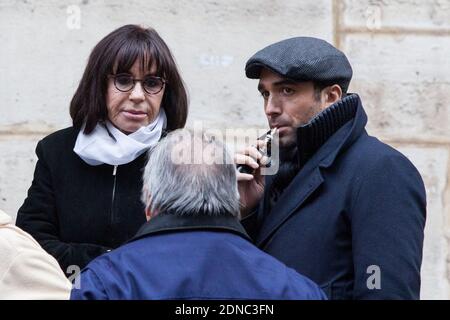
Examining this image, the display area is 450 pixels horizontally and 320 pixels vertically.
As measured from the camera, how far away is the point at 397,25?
5438 millimetres

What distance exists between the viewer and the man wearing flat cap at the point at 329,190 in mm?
3338

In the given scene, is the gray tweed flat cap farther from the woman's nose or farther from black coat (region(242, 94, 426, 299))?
the woman's nose

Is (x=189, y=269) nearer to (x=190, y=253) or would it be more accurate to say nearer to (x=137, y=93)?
(x=190, y=253)

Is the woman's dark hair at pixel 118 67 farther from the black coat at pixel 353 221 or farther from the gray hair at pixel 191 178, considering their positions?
the gray hair at pixel 191 178

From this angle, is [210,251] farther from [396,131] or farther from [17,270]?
[396,131]

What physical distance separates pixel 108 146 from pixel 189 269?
1.35 meters

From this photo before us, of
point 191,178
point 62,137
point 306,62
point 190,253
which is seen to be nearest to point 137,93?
point 62,137

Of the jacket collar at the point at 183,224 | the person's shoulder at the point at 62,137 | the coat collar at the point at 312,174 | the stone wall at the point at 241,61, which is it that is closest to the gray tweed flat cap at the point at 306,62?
the coat collar at the point at 312,174

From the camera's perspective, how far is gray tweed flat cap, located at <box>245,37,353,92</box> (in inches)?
146

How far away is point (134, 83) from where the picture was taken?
413 cm

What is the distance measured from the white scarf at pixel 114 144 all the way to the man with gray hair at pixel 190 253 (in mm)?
1037

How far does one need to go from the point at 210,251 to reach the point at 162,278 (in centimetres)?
13

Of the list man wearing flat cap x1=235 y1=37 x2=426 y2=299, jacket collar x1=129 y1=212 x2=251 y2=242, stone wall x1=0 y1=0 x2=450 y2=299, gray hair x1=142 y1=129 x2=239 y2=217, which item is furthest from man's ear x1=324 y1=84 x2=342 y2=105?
stone wall x1=0 y1=0 x2=450 y2=299
